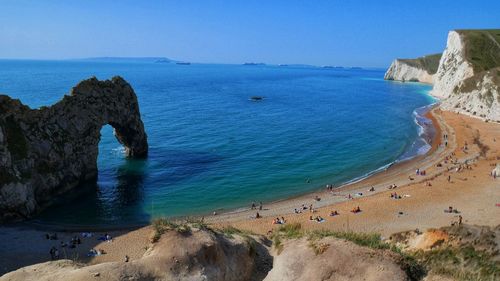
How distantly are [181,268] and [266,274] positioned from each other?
3.51 m

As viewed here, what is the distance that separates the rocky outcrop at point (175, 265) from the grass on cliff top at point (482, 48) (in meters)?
120

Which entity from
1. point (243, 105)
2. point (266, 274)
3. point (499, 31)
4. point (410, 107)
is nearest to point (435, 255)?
point (266, 274)

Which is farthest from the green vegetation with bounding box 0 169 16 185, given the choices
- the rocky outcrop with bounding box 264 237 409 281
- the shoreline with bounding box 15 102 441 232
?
the rocky outcrop with bounding box 264 237 409 281

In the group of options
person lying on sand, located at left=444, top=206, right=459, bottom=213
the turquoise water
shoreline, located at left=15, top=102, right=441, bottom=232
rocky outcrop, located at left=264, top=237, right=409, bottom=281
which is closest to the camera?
rocky outcrop, located at left=264, top=237, right=409, bottom=281

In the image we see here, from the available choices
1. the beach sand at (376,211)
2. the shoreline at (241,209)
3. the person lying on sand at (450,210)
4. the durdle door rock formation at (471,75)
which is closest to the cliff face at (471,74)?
the durdle door rock formation at (471,75)

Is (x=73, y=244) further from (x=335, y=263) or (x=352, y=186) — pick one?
(x=352, y=186)

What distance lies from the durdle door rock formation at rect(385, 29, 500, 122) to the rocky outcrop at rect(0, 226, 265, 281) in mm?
85492

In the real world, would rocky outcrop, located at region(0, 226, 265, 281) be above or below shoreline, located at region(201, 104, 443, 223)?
above

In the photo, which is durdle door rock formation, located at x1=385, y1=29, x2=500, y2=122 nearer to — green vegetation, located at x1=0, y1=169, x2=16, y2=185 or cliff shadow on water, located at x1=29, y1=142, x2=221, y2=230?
cliff shadow on water, located at x1=29, y1=142, x2=221, y2=230

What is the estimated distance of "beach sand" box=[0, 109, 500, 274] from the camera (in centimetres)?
3050

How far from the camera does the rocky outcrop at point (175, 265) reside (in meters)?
12.6

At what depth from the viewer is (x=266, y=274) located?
1485 cm

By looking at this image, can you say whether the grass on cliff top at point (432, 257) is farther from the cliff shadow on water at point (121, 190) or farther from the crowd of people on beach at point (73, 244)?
the cliff shadow on water at point (121, 190)

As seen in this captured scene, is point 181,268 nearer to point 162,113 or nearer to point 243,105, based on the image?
point 162,113
